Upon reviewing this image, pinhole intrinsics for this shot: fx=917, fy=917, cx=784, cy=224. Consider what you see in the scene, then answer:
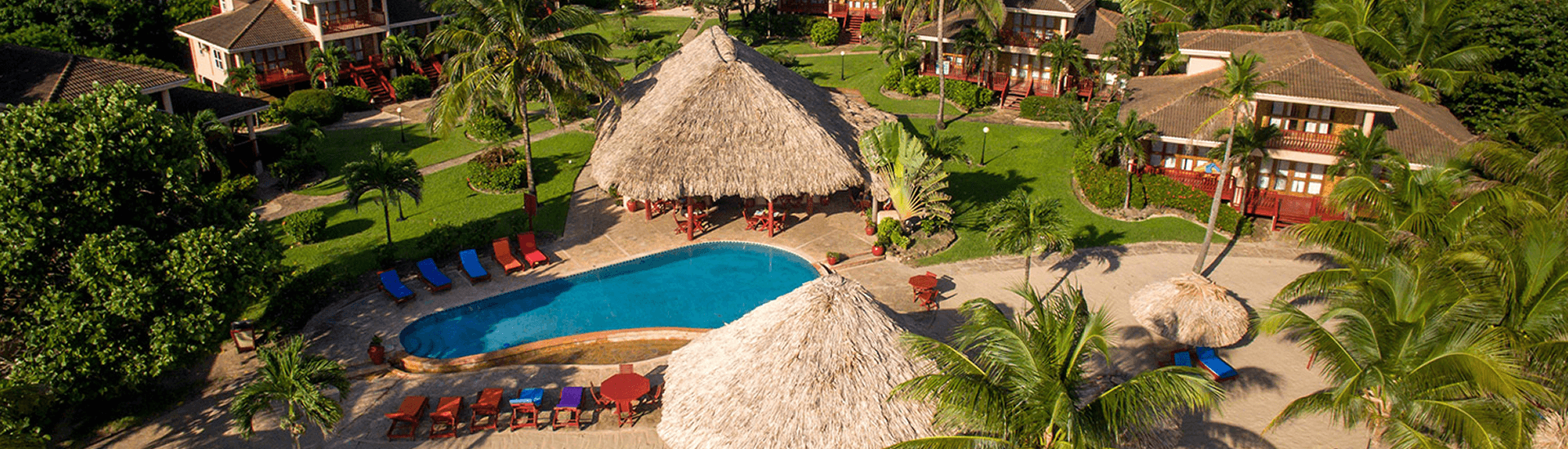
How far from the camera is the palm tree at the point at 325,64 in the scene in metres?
43.0

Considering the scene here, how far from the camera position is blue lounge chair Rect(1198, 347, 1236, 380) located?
71.9ft

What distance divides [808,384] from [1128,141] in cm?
1715

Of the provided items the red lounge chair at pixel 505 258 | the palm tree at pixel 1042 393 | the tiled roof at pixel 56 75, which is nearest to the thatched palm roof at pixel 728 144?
the red lounge chair at pixel 505 258

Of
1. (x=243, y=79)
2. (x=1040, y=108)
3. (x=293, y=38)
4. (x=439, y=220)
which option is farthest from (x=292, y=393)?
(x=293, y=38)

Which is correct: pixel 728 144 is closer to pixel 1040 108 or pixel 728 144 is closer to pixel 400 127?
pixel 1040 108

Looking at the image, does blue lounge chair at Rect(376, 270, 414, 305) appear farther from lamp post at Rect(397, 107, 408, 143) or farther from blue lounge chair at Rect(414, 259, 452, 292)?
lamp post at Rect(397, 107, 408, 143)

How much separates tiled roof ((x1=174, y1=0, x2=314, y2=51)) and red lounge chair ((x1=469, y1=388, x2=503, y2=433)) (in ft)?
101

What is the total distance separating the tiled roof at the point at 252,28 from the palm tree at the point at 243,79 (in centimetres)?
118

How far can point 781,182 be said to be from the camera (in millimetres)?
28297

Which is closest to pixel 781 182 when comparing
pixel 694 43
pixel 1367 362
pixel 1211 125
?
pixel 694 43

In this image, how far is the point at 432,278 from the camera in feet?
87.6

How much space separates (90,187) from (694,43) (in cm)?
2062

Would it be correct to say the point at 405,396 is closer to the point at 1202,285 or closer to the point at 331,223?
the point at 331,223

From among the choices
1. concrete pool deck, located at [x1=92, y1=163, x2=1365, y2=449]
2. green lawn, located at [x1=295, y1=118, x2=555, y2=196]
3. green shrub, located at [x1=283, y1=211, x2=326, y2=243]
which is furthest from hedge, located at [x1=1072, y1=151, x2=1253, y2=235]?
green shrub, located at [x1=283, y1=211, x2=326, y2=243]
